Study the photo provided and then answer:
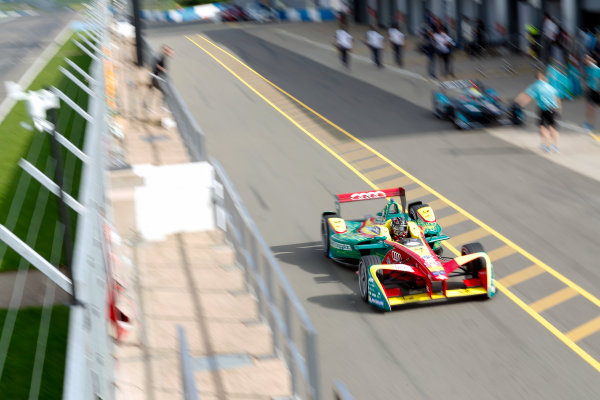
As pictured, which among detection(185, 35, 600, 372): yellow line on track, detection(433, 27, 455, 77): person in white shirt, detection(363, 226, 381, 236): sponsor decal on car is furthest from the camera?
detection(433, 27, 455, 77): person in white shirt

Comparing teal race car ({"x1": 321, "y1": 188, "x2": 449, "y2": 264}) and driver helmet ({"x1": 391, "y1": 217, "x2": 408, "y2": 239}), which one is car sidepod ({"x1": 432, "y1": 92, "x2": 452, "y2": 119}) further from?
driver helmet ({"x1": 391, "y1": 217, "x2": 408, "y2": 239})

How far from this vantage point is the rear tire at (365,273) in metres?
11.4

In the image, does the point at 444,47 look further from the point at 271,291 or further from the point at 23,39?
the point at 23,39

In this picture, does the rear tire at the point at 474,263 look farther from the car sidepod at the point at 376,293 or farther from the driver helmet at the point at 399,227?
the car sidepod at the point at 376,293

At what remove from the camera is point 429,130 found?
2234cm

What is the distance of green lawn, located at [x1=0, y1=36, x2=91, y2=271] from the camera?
1442 cm

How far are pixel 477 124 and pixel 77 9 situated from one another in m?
58.9

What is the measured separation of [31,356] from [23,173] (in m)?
9.06

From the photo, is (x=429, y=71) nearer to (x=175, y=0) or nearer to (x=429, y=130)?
(x=429, y=130)

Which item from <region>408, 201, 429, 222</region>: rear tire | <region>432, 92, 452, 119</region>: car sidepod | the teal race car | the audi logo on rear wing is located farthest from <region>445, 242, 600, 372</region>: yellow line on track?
<region>432, 92, 452, 119</region>: car sidepod

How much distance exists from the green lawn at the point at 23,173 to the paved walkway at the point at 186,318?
105 inches

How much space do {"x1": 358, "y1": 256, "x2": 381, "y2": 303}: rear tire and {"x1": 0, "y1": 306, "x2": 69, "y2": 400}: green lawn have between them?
386 cm

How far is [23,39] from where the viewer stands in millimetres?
48844

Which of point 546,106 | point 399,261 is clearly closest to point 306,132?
point 546,106
